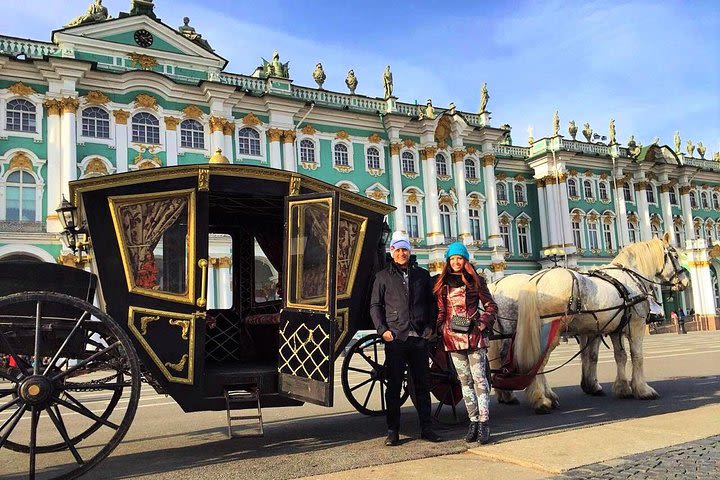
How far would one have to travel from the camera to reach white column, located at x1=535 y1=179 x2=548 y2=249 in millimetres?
40312

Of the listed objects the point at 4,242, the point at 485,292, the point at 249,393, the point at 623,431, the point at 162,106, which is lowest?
the point at 623,431

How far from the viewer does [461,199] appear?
34188 mm

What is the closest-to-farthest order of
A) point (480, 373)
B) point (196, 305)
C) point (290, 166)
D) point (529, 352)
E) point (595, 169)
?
point (196, 305) < point (480, 373) < point (529, 352) < point (290, 166) < point (595, 169)

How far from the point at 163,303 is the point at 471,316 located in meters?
2.92

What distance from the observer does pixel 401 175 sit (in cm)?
3300

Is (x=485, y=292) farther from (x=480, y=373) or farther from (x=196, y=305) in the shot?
(x=196, y=305)

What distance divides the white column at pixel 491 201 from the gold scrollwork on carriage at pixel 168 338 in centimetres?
3081

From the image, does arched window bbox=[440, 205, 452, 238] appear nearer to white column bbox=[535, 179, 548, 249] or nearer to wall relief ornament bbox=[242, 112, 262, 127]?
white column bbox=[535, 179, 548, 249]

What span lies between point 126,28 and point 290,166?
9082 millimetres

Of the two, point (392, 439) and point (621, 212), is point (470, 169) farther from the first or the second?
point (392, 439)

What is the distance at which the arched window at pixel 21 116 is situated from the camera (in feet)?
79.0

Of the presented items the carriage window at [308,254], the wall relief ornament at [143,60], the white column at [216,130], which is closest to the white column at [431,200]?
the white column at [216,130]

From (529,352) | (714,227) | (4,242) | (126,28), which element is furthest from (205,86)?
(714,227)

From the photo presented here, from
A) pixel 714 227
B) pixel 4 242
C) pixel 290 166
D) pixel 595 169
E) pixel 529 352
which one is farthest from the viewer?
pixel 714 227
